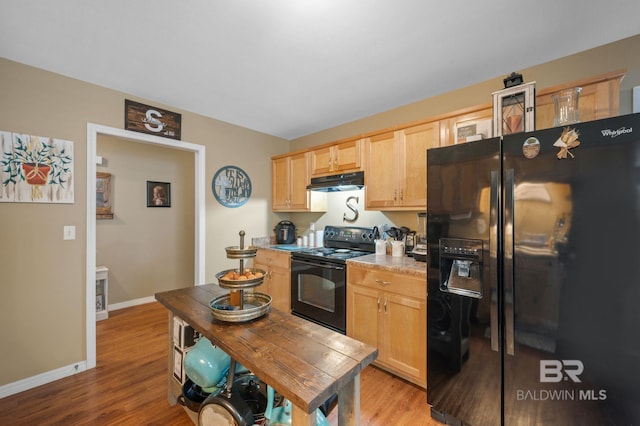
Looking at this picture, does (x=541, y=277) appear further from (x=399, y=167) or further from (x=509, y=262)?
(x=399, y=167)

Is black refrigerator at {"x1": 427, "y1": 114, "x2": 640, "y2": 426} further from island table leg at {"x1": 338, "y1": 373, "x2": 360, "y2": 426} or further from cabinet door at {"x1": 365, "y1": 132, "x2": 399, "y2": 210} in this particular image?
island table leg at {"x1": 338, "y1": 373, "x2": 360, "y2": 426}

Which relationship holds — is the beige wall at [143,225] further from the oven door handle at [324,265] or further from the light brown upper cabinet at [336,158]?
the oven door handle at [324,265]

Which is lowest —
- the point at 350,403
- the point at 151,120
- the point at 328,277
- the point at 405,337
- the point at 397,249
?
the point at 405,337

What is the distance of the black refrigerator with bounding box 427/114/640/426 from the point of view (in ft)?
3.79

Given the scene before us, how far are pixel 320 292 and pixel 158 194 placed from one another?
3.07 meters

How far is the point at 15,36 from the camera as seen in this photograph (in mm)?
1668

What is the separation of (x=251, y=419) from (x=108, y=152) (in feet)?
12.8

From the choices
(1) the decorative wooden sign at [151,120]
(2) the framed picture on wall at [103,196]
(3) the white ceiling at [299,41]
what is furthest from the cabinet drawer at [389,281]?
(2) the framed picture on wall at [103,196]

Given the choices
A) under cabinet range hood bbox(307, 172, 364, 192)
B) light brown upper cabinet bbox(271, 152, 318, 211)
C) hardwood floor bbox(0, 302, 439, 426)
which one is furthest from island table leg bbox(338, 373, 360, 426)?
light brown upper cabinet bbox(271, 152, 318, 211)

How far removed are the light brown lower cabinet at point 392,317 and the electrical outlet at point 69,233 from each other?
7.88 ft

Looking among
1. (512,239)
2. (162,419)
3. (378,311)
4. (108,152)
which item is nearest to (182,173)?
(108,152)

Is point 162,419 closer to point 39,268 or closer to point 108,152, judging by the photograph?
point 39,268

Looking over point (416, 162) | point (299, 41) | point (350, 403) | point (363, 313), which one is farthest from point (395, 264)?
point (299, 41)

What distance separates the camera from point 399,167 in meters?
2.40
